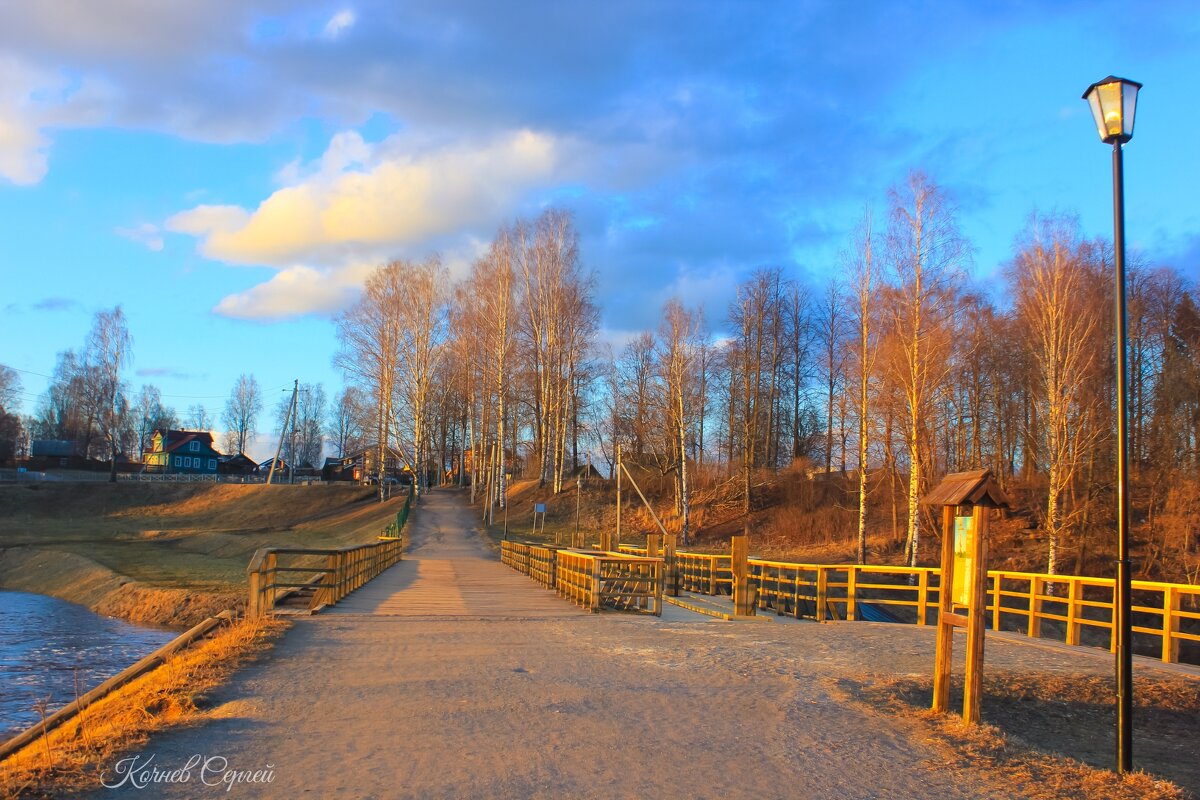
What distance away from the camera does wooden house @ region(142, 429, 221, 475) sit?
289 ft

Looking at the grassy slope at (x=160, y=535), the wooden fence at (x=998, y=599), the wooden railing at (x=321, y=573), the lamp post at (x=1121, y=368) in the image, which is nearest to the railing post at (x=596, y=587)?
the wooden fence at (x=998, y=599)

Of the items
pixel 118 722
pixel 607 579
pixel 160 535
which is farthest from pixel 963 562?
pixel 160 535

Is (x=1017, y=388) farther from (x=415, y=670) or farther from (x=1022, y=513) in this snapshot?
(x=415, y=670)

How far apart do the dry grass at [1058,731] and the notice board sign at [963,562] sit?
40.7 inches

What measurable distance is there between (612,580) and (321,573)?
544 cm

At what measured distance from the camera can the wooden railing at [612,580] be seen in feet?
48.6

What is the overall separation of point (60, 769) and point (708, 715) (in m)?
4.61

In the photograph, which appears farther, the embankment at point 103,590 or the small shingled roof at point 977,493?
the embankment at point 103,590

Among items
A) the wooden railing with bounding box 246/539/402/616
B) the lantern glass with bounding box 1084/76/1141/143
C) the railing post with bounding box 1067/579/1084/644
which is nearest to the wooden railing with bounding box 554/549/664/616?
the wooden railing with bounding box 246/539/402/616

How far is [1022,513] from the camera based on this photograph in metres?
34.1

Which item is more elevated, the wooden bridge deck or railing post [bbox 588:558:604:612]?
railing post [bbox 588:558:604:612]

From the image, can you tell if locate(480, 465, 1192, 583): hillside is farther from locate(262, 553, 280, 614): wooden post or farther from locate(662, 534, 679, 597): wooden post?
locate(262, 553, 280, 614): wooden post

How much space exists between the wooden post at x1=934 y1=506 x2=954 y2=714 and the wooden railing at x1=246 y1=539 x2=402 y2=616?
878cm

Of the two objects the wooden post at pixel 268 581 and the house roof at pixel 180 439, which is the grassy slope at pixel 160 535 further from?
the house roof at pixel 180 439
